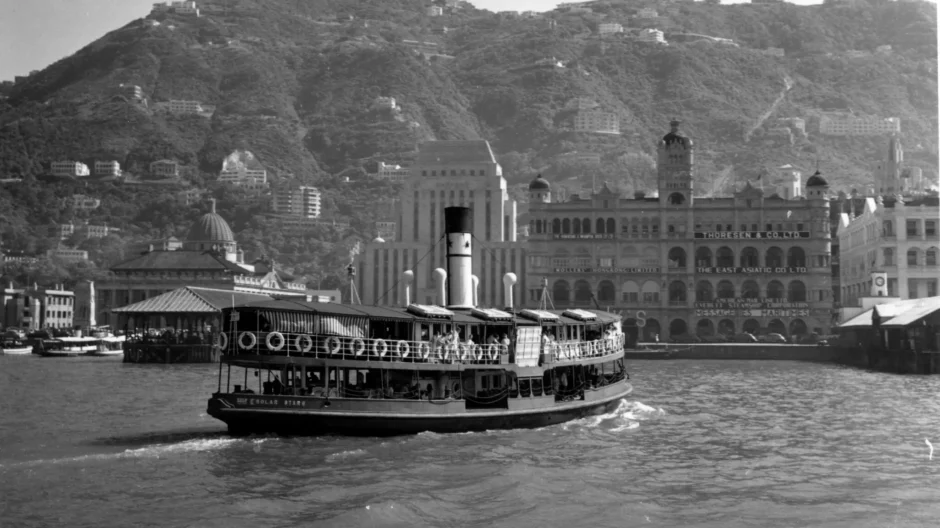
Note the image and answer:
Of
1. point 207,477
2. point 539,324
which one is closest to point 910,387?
point 539,324

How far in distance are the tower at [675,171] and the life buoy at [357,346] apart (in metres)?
109

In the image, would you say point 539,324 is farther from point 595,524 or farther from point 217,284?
point 217,284

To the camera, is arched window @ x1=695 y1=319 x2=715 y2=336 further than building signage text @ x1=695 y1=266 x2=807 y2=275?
Yes

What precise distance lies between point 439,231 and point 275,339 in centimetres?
13545

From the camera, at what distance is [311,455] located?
122 feet

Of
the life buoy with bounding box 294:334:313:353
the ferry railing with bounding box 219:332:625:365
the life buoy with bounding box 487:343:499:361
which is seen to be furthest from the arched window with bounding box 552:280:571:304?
the life buoy with bounding box 294:334:313:353

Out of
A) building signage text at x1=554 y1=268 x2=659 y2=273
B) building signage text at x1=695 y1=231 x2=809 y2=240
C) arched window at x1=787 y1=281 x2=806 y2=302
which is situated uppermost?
building signage text at x1=695 y1=231 x2=809 y2=240

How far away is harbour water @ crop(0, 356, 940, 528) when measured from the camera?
1153 inches

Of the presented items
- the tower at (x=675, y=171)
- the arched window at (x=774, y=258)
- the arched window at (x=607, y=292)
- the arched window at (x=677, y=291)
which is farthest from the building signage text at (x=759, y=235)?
the arched window at (x=607, y=292)

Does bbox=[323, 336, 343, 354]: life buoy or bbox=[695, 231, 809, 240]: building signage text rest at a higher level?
bbox=[695, 231, 809, 240]: building signage text

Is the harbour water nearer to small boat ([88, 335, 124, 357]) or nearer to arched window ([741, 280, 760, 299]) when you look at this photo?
small boat ([88, 335, 124, 357])

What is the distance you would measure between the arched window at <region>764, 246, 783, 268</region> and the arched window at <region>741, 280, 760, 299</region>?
281 cm

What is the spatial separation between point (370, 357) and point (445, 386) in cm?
333

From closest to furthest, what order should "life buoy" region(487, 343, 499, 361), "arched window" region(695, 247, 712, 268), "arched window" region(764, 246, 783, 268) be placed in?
"life buoy" region(487, 343, 499, 361)
"arched window" region(764, 246, 783, 268)
"arched window" region(695, 247, 712, 268)
